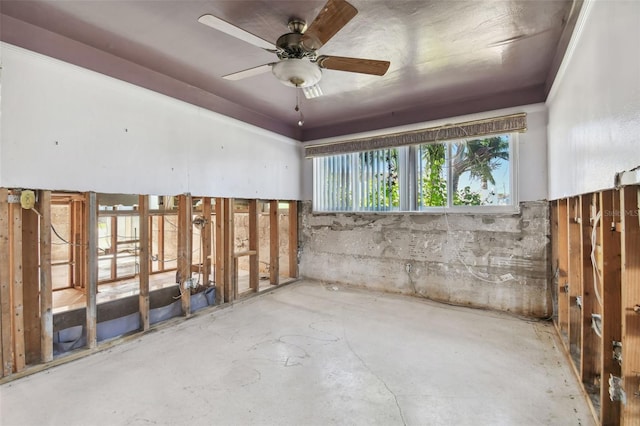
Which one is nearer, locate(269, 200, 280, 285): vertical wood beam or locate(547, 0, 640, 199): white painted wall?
locate(547, 0, 640, 199): white painted wall

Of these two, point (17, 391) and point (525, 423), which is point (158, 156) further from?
point (525, 423)

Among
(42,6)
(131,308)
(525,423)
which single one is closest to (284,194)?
(131,308)

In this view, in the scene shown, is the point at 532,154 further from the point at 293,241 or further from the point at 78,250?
the point at 78,250

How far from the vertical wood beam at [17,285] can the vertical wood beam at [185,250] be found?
1.37 metres

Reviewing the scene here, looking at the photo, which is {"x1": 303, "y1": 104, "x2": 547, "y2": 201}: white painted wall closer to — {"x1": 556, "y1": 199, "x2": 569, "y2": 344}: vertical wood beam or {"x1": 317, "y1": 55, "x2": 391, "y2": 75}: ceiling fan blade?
{"x1": 556, "y1": 199, "x2": 569, "y2": 344}: vertical wood beam

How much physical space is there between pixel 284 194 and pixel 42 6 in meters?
3.45

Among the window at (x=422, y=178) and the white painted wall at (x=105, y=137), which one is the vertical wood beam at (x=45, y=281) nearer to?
the white painted wall at (x=105, y=137)

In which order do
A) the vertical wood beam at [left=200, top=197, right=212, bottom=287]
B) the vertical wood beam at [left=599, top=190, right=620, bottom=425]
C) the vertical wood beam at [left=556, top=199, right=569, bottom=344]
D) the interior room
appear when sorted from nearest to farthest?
the vertical wood beam at [left=599, top=190, right=620, bottom=425] → the interior room → the vertical wood beam at [left=556, top=199, right=569, bottom=344] → the vertical wood beam at [left=200, top=197, right=212, bottom=287]

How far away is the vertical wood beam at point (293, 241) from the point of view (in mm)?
5348

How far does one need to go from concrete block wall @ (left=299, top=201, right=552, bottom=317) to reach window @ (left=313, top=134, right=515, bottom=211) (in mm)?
196

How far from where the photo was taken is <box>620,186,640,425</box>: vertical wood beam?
1398mm

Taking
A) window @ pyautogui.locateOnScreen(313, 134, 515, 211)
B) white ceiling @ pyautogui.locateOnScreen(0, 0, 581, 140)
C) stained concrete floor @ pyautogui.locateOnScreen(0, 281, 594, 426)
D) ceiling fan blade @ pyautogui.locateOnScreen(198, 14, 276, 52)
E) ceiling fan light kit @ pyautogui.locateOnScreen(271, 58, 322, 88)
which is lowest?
stained concrete floor @ pyautogui.locateOnScreen(0, 281, 594, 426)

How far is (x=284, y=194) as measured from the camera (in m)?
5.06

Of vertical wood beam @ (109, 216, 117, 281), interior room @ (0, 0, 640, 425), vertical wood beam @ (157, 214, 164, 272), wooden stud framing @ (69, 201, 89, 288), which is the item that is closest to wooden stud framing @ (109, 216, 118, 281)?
vertical wood beam @ (109, 216, 117, 281)
